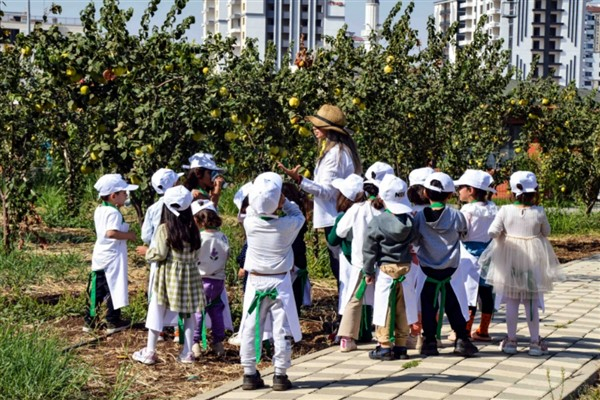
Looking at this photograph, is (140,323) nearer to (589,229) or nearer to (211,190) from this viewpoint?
(211,190)

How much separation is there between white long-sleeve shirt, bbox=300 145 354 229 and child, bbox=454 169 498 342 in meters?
0.91

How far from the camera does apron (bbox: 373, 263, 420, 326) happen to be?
7828mm

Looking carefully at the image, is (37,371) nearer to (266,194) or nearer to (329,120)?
(266,194)

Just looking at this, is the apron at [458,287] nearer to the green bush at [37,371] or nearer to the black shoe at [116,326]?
the black shoe at [116,326]

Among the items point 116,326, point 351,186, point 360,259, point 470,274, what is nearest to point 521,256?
point 470,274

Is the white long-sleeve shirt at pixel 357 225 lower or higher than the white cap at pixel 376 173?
lower

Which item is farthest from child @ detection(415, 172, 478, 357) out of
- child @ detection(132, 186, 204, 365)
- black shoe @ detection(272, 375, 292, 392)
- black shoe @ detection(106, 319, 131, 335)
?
black shoe @ detection(106, 319, 131, 335)

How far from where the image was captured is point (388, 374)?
743 cm

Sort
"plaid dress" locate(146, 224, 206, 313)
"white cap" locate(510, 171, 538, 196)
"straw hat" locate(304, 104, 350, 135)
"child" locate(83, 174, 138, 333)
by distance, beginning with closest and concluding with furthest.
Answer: "plaid dress" locate(146, 224, 206, 313) → "white cap" locate(510, 171, 538, 196) → "child" locate(83, 174, 138, 333) → "straw hat" locate(304, 104, 350, 135)

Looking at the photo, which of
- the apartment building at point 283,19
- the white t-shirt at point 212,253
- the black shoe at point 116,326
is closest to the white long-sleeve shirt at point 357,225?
the white t-shirt at point 212,253

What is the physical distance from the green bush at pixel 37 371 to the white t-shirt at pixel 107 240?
5.60 ft

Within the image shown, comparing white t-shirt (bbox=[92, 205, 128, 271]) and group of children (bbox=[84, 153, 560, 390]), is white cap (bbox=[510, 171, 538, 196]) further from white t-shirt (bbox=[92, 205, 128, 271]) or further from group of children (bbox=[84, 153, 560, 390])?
white t-shirt (bbox=[92, 205, 128, 271])

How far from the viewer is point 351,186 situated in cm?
831

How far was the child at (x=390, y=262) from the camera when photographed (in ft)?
25.5
